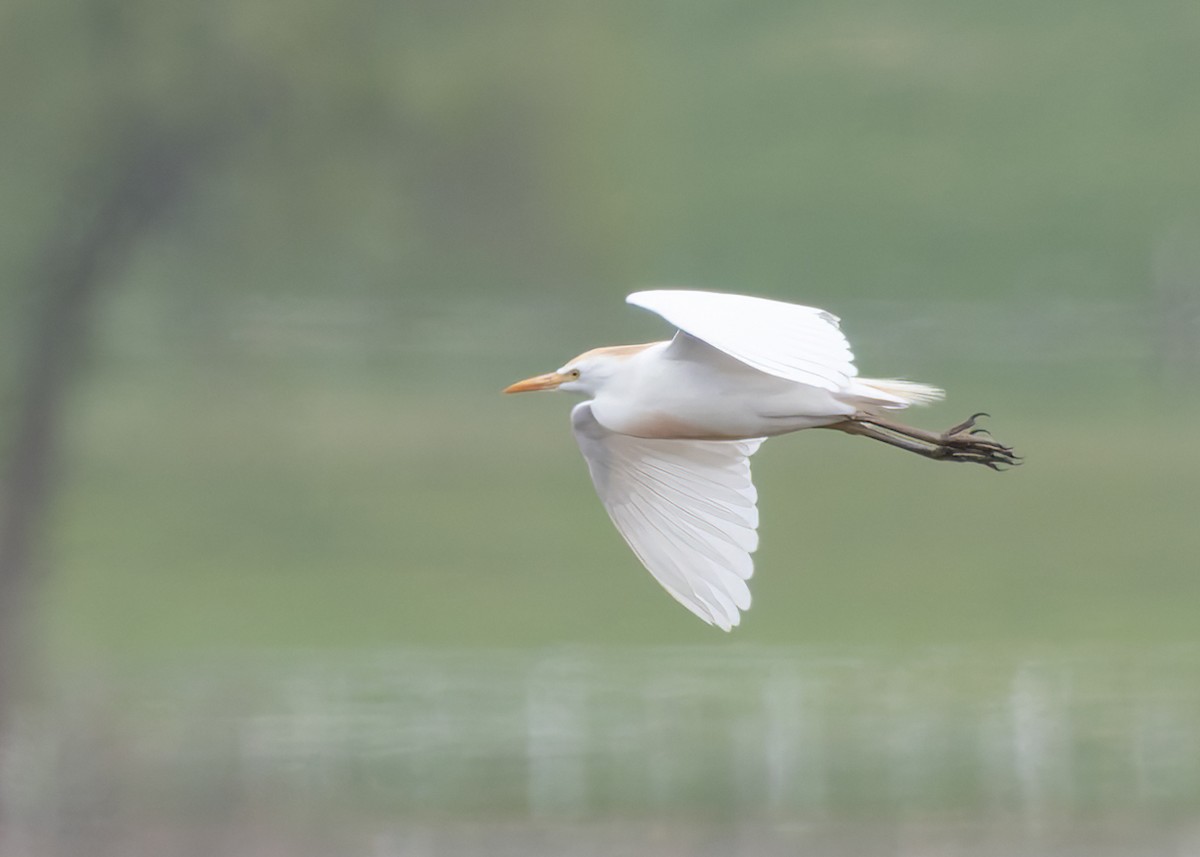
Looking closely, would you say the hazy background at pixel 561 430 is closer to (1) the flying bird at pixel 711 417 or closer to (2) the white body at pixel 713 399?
(1) the flying bird at pixel 711 417

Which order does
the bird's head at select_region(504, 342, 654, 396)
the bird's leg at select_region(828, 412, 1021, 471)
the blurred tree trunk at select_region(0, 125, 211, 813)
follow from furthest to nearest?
the blurred tree trunk at select_region(0, 125, 211, 813) < the bird's leg at select_region(828, 412, 1021, 471) < the bird's head at select_region(504, 342, 654, 396)

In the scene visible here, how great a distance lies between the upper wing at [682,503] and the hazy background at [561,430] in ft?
23.3

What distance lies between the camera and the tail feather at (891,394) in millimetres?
5301

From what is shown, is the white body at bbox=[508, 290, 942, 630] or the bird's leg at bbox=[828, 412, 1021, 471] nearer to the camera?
the white body at bbox=[508, 290, 942, 630]

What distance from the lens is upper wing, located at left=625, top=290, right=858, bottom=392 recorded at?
449 centimetres

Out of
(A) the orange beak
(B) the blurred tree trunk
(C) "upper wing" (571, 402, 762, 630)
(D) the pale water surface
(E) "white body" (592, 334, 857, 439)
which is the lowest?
(D) the pale water surface

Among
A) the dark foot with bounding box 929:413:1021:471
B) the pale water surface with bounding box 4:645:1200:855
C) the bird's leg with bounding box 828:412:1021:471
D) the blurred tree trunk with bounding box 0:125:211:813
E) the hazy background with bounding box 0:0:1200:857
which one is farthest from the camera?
the blurred tree trunk with bounding box 0:125:211:813

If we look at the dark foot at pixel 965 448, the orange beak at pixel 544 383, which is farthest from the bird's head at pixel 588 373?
the dark foot at pixel 965 448

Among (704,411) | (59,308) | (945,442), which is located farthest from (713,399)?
(59,308)

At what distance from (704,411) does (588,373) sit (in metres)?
0.40

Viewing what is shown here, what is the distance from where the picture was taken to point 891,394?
17.7 ft

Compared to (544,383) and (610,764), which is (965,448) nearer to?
(544,383)

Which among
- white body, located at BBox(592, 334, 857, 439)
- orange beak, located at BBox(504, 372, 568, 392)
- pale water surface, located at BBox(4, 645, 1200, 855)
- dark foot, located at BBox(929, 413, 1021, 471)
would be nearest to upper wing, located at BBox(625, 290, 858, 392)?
white body, located at BBox(592, 334, 857, 439)

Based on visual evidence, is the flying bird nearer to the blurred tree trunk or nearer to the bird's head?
the bird's head
